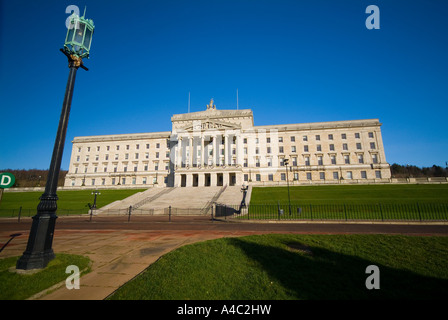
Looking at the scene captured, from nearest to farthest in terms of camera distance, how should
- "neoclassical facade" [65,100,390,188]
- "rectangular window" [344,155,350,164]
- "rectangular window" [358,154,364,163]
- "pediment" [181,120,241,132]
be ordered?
"neoclassical facade" [65,100,390,188], "rectangular window" [358,154,364,163], "rectangular window" [344,155,350,164], "pediment" [181,120,241,132]

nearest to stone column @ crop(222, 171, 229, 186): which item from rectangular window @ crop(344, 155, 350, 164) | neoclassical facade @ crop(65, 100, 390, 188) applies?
neoclassical facade @ crop(65, 100, 390, 188)

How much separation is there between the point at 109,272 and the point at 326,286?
5273 mm

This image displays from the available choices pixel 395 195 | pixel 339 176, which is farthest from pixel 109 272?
pixel 339 176

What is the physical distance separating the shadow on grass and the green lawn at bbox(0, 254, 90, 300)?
4916 millimetres

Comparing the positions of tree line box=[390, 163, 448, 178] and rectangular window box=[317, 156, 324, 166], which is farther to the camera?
tree line box=[390, 163, 448, 178]

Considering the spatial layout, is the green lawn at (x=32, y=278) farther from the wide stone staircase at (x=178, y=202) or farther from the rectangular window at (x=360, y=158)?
the rectangular window at (x=360, y=158)

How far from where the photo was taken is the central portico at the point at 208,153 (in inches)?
2096

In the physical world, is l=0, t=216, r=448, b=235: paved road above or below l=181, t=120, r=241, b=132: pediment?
below

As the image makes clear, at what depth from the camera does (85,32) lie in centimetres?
704

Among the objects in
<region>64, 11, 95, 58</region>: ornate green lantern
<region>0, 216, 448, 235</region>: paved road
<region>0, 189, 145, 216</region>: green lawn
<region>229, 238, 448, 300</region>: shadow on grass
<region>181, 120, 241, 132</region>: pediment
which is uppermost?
<region>181, 120, 241, 132</region>: pediment

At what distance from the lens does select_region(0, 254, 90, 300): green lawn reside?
3.86m

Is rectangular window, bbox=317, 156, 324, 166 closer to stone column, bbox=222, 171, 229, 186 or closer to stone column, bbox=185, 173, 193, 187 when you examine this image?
stone column, bbox=222, 171, 229, 186

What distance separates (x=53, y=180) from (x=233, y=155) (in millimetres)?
51660

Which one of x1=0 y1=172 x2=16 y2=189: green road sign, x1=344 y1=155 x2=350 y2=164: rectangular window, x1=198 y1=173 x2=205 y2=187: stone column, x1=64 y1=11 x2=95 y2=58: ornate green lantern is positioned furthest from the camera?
x1=344 y1=155 x2=350 y2=164: rectangular window
